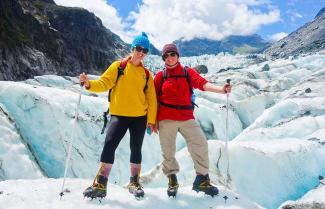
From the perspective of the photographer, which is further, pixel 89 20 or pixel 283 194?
pixel 89 20

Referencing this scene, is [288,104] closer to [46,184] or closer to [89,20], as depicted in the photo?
[46,184]

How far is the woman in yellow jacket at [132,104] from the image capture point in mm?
4809

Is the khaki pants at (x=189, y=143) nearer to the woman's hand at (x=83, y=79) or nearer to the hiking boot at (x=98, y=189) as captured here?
the hiking boot at (x=98, y=189)

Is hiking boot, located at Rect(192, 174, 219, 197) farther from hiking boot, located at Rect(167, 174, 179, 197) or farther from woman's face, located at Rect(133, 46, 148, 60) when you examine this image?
woman's face, located at Rect(133, 46, 148, 60)

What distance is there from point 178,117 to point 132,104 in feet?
1.93

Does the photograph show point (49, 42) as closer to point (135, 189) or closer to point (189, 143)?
point (189, 143)

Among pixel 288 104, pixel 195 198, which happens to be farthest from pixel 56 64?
pixel 195 198

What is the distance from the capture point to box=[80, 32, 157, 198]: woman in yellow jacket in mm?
4809

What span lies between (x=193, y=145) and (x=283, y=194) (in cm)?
454

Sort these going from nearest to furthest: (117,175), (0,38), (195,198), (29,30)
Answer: (195,198) < (117,175) < (0,38) < (29,30)

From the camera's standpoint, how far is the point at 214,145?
28.2 feet

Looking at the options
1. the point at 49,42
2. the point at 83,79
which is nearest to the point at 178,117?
the point at 83,79

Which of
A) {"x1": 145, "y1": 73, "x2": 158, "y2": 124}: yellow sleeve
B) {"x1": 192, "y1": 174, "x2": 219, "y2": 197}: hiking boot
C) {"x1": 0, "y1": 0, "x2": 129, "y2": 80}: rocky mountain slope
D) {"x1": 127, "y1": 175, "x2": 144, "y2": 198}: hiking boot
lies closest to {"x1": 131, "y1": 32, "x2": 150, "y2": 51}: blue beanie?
{"x1": 145, "y1": 73, "x2": 158, "y2": 124}: yellow sleeve

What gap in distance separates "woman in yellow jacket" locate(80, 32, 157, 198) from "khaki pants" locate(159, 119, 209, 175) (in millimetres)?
223
